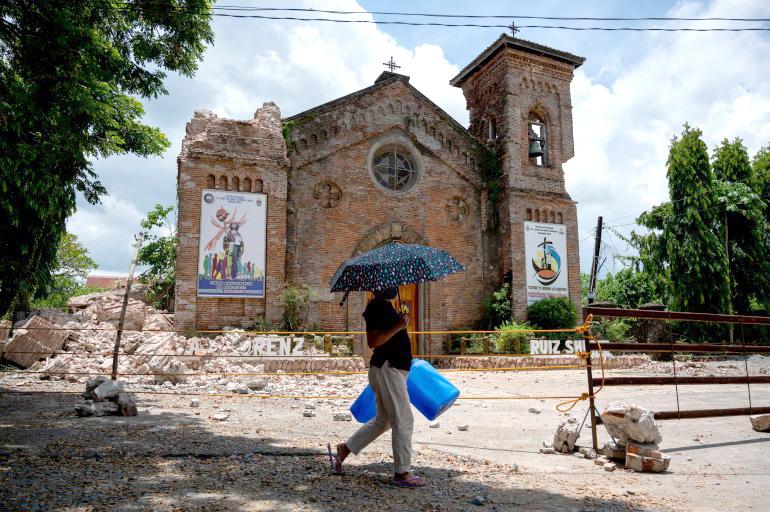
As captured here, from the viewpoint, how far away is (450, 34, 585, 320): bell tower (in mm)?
19391

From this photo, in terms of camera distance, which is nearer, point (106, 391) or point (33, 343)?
point (106, 391)

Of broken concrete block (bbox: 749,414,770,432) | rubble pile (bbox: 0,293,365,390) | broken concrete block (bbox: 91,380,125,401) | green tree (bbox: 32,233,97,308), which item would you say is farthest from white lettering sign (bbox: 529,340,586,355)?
green tree (bbox: 32,233,97,308)

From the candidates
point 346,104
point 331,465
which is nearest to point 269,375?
point 331,465

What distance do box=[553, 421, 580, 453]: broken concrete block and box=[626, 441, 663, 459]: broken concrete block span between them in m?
0.64

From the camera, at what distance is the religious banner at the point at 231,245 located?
49.6 feet

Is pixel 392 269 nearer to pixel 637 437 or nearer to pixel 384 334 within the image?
pixel 384 334

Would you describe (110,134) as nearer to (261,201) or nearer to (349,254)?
(261,201)

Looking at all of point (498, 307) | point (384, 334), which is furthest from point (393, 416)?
point (498, 307)

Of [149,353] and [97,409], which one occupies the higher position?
[149,353]

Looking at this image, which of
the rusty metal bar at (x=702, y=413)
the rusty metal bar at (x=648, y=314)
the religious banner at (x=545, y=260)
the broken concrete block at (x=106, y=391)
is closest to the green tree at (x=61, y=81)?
the broken concrete block at (x=106, y=391)

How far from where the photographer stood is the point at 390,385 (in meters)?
4.30

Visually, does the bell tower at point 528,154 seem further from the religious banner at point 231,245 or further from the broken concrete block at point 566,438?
the broken concrete block at point 566,438

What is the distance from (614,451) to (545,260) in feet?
49.2

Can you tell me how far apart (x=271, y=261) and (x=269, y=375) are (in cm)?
484
